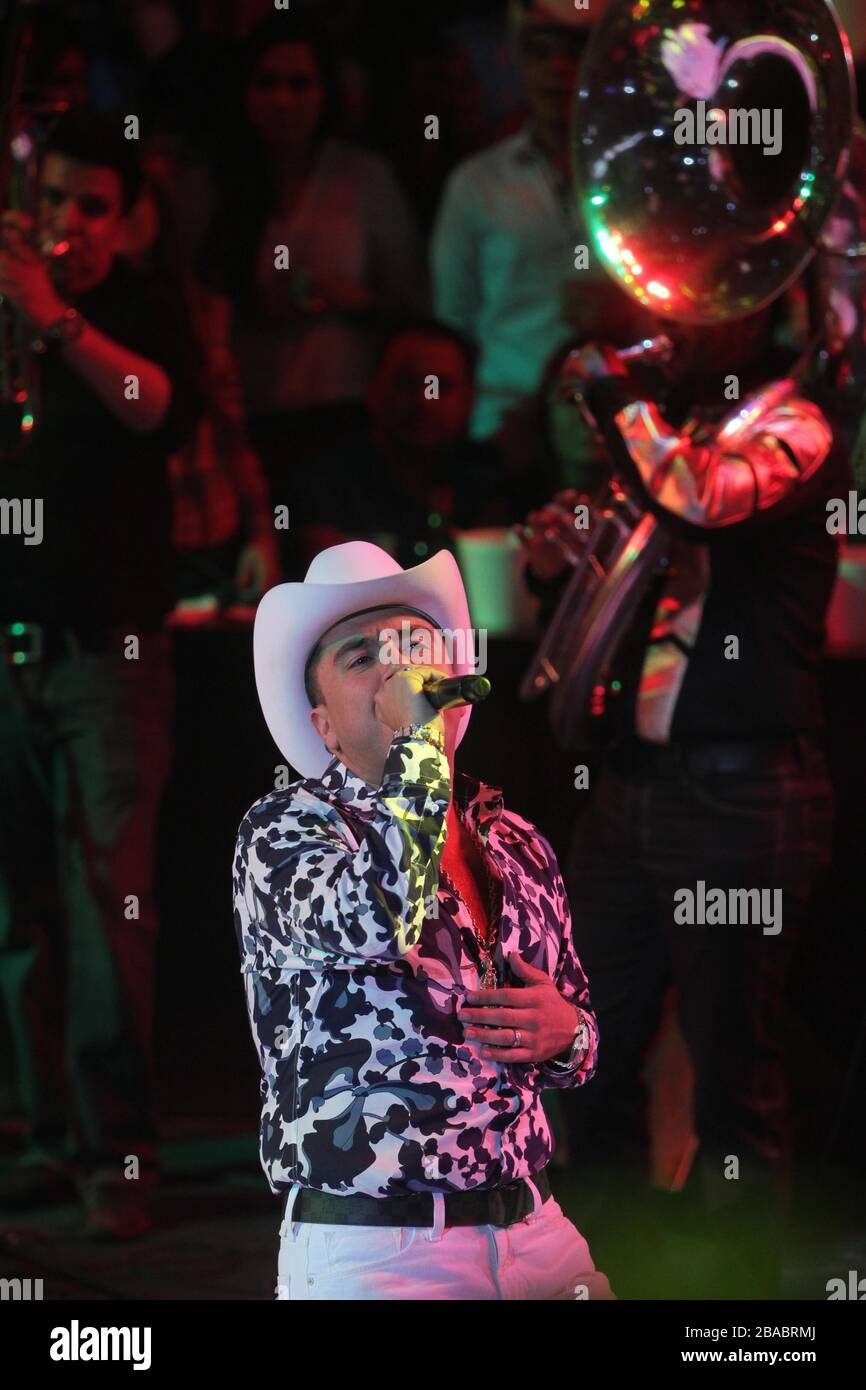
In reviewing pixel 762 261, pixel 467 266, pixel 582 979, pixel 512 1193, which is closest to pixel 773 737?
pixel 762 261

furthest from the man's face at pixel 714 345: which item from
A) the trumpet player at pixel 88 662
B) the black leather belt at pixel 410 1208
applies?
the black leather belt at pixel 410 1208

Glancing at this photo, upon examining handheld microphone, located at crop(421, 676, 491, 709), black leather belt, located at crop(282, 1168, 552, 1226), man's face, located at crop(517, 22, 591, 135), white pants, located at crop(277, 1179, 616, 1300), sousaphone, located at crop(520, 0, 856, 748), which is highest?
man's face, located at crop(517, 22, 591, 135)

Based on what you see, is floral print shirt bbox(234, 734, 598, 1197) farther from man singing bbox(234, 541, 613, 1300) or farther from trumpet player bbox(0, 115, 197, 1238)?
trumpet player bbox(0, 115, 197, 1238)

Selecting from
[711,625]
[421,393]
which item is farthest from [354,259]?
[711,625]

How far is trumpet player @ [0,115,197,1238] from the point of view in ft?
14.1

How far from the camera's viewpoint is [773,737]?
3.83 meters

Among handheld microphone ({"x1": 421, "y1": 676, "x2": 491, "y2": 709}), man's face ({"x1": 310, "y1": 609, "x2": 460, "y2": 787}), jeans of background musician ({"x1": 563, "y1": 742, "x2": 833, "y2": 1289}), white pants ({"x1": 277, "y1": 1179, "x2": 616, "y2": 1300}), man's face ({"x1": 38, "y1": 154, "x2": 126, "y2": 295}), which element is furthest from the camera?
man's face ({"x1": 38, "y1": 154, "x2": 126, "y2": 295})

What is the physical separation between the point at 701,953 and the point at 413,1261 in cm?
136

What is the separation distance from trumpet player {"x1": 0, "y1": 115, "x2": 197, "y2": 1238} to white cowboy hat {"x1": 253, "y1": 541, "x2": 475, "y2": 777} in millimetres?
1664

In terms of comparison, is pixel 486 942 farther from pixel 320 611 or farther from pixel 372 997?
pixel 320 611

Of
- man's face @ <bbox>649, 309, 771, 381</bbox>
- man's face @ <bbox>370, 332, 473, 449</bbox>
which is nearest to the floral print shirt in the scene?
man's face @ <bbox>649, 309, 771, 381</bbox>

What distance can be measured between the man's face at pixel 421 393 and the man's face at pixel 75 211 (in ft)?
2.46

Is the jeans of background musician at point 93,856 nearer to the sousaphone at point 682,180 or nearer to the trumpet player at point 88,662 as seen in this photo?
the trumpet player at point 88,662

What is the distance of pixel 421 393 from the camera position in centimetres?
484
